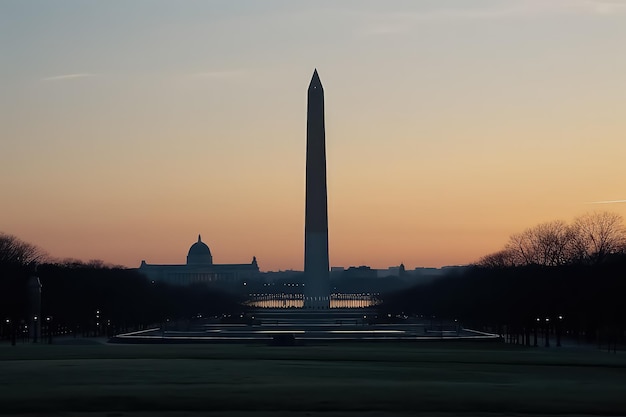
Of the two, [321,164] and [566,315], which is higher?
[321,164]

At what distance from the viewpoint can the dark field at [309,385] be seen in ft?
98.6

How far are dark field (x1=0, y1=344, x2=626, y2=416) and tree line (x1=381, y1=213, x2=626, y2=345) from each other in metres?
29.3

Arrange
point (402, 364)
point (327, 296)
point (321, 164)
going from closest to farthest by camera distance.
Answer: point (402, 364)
point (321, 164)
point (327, 296)

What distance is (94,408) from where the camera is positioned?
2980 centimetres

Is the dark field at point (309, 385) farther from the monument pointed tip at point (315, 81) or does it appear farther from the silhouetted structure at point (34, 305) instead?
the monument pointed tip at point (315, 81)

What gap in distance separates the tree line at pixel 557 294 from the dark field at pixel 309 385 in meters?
29.3

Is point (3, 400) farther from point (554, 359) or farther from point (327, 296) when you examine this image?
point (327, 296)

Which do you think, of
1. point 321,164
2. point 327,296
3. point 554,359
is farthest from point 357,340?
point 327,296

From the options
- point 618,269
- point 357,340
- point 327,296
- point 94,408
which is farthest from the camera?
point 327,296

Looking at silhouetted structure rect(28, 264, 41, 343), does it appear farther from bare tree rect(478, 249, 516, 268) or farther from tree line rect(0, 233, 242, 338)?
bare tree rect(478, 249, 516, 268)

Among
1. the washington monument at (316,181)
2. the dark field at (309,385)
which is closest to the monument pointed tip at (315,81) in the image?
the washington monument at (316,181)

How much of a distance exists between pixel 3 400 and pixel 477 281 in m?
94.1

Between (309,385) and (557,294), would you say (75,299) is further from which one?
(309,385)

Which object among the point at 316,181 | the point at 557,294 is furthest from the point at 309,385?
the point at 316,181
